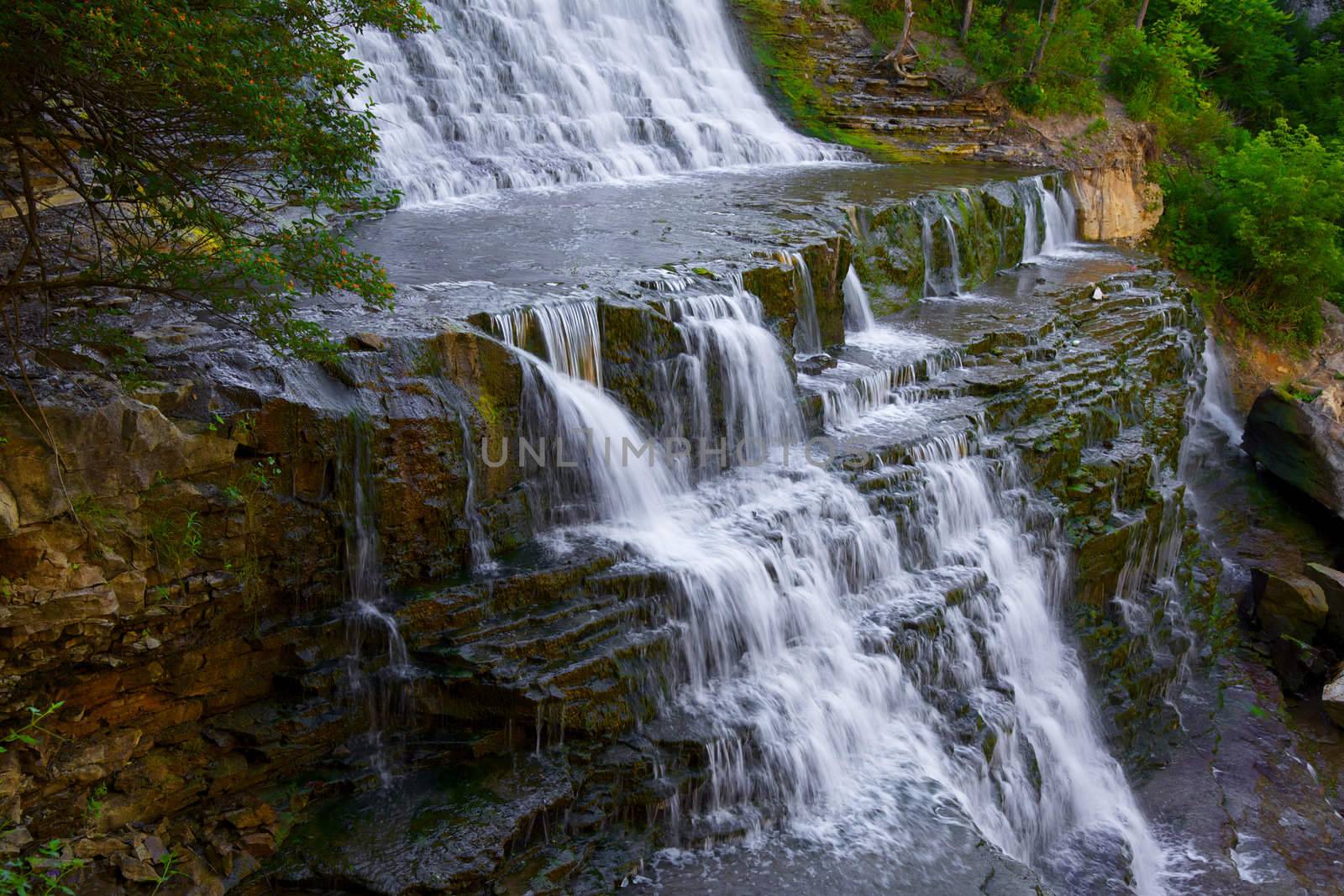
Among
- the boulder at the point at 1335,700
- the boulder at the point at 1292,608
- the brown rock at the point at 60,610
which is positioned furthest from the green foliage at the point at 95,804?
the boulder at the point at 1292,608

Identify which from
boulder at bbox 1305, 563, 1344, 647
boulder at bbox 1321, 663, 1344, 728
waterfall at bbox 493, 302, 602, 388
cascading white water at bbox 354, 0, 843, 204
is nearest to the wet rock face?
waterfall at bbox 493, 302, 602, 388

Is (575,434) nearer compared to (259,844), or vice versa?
(259,844)

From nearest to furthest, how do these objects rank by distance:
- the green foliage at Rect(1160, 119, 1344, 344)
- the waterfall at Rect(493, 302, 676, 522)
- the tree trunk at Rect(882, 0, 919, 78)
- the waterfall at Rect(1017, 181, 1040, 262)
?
1. the waterfall at Rect(493, 302, 676, 522)
2. the waterfall at Rect(1017, 181, 1040, 262)
3. the green foliage at Rect(1160, 119, 1344, 344)
4. the tree trunk at Rect(882, 0, 919, 78)

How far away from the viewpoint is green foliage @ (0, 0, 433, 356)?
4.70 metres

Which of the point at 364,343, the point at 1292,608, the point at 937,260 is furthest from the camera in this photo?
the point at 937,260

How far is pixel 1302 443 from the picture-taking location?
14.2 meters

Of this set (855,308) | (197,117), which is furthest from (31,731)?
(855,308)

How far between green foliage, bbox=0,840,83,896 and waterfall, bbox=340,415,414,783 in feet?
5.29

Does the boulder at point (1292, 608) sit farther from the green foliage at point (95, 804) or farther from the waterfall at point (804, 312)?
the green foliage at point (95, 804)

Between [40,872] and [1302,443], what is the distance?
1510 centimetres

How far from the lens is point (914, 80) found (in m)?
19.8

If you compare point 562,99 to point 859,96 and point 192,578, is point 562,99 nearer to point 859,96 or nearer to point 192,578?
point 859,96

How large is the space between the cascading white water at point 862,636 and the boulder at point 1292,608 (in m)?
4.08

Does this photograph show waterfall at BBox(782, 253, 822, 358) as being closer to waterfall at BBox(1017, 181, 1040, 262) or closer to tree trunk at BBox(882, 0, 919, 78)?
waterfall at BBox(1017, 181, 1040, 262)
